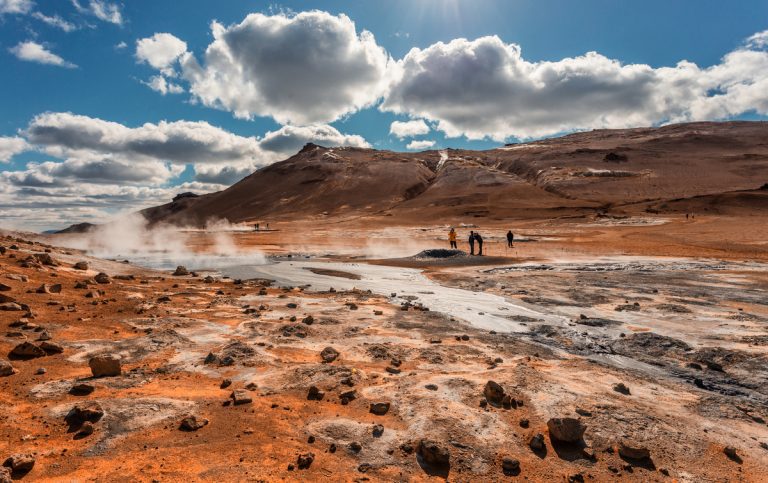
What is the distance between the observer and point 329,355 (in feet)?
29.3

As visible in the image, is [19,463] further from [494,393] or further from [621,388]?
[621,388]

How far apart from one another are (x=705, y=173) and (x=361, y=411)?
12681 centimetres

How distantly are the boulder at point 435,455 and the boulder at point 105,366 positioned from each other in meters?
5.42

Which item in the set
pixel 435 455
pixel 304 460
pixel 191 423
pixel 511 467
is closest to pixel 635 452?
pixel 511 467

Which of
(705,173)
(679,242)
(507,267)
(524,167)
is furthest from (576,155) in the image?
(507,267)

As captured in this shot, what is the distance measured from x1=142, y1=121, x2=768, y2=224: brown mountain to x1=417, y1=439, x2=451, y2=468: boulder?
77508mm

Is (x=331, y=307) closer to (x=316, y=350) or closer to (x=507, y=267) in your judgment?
(x=316, y=350)

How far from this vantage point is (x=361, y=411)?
21.2 ft

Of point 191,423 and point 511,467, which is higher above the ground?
point 191,423

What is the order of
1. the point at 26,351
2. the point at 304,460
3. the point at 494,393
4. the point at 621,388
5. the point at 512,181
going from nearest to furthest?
the point at 304,460, the point at 494,393, the point at 621,388, the point at 26,351, the point at 512,181

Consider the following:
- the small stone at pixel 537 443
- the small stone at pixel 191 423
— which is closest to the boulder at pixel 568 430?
the small stone at pixel 537 443

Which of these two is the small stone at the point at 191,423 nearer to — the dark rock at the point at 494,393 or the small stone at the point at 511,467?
the small stone at the point at 511,467

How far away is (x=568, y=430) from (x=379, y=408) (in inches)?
102

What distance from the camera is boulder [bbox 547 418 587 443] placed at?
222 inches
